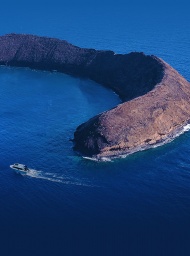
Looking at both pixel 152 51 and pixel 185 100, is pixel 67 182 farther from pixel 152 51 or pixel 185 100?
pixel 152 51

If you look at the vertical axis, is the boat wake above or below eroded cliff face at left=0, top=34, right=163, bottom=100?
below

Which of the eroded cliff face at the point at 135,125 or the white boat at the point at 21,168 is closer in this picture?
the white boat at the point at 21,168

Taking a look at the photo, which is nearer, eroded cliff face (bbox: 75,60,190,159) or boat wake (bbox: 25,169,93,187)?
boat wake (bbox: 25,169,93,187)

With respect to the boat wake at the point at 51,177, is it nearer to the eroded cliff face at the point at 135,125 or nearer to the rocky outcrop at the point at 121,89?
the rocky outcrop at the point at 121,89

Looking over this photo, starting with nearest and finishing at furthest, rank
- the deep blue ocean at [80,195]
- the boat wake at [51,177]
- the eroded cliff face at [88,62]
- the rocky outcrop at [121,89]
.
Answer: the deep blue ocean at [80,195]
the boat wake at [51,177]
the rocky outcrop at [121,89]
the eroded cliff face at [88,62]

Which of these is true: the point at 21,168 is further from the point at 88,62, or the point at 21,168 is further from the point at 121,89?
the point at 88,62

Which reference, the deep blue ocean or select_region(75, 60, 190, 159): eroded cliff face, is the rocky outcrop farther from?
the deep blue ocean

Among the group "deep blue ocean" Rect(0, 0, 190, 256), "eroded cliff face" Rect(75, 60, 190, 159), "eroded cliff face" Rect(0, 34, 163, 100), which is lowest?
"deep blue ocean" Rect(0, 0, 190, 256)

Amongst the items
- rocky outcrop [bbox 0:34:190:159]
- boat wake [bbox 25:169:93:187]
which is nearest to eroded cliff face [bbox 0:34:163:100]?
rocky outcrop [bbox 0:34:190:159]

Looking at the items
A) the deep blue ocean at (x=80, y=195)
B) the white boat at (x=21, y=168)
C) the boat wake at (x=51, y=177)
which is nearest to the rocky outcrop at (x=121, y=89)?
the deep blue ocean at (x=80, y=195)

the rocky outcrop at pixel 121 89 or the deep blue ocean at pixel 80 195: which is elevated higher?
the rocky outcrop at pixel 121 89
